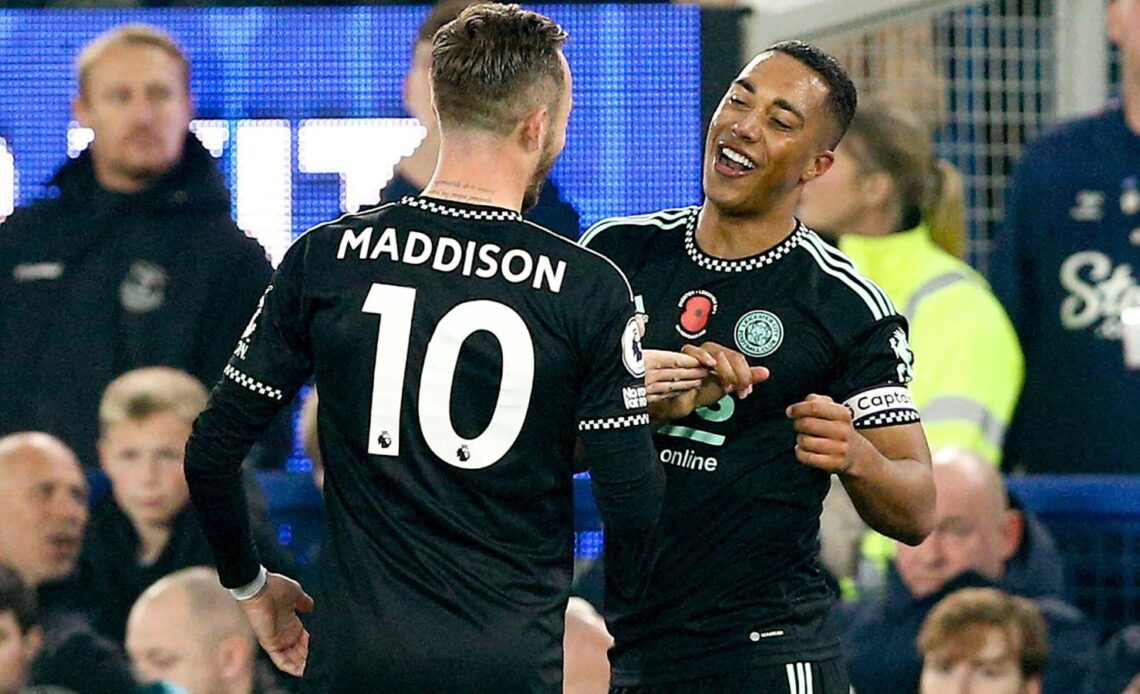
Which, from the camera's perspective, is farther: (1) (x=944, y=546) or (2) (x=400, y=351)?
(1) (x=944, y=546)

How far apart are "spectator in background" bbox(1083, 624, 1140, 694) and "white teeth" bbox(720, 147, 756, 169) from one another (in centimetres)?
231

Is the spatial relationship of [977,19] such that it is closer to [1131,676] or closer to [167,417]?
[1131,676]

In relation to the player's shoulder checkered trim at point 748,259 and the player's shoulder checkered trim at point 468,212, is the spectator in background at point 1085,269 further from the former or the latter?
the player's shoulder checkered trim at point 468,212

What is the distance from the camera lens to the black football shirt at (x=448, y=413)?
2.90 m

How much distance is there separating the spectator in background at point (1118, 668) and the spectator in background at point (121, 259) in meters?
2.32

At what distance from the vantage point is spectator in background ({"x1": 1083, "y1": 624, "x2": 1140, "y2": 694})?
5.17 m

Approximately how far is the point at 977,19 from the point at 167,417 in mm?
2521

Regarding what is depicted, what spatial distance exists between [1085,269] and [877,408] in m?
2.40

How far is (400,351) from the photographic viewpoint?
2.90 metres

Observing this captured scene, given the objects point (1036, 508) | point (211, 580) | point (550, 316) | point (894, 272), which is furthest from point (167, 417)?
point (550, 316)

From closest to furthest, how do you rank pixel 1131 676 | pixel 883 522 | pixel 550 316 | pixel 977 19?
1. pixel 550 316
2. pixel 883 522
3. pixel 1131 676
4. pixel 977 19

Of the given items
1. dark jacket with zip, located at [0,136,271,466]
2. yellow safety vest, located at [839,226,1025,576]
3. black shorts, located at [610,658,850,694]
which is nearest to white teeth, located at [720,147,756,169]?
black shorts, located at [610,658,850,694]

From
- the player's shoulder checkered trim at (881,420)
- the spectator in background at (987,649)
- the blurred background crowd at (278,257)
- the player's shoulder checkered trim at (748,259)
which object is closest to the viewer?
the player's shoulder checkered trim at (881,420)

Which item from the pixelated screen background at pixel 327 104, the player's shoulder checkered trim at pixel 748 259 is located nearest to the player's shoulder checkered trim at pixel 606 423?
the player's shoulder checkered trim at pixel 748 259
